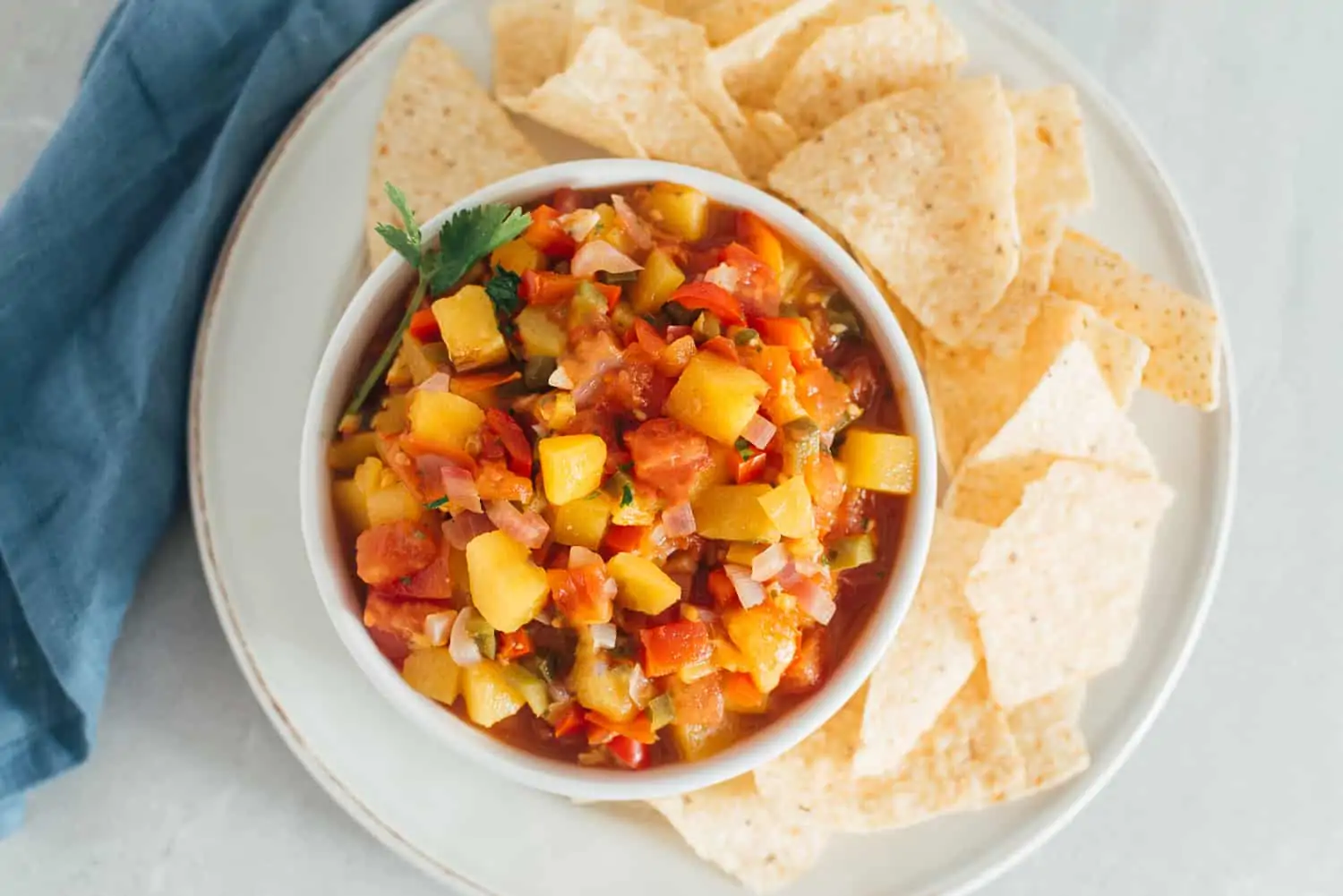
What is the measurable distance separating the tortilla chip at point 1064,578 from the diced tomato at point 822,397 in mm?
589

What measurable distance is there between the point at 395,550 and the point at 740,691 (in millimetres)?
789

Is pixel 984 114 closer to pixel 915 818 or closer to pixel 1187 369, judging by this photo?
pixel 1187 369

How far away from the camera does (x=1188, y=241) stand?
10.1ft

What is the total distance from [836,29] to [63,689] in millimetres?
2516

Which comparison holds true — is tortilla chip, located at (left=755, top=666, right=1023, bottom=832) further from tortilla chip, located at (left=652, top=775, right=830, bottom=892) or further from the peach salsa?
the peach salsa

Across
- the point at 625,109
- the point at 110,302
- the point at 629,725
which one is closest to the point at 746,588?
the point at 629,725

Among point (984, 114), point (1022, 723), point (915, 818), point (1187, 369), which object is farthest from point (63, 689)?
point (1187, 369)

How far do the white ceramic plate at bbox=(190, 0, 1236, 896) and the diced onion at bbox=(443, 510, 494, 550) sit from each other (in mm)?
717

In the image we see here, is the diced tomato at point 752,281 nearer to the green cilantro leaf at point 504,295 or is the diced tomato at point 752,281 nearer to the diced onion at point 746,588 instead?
the green cilantro leaf at point 504,295

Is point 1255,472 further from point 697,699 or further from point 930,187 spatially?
point 697,699

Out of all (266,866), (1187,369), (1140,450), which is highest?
(1187,369)

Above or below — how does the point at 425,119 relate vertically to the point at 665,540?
above

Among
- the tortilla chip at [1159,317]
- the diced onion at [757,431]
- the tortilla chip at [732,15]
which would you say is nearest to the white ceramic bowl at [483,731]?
the diced onion at [757,431]

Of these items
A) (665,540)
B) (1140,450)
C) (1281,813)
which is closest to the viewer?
(665,540)
